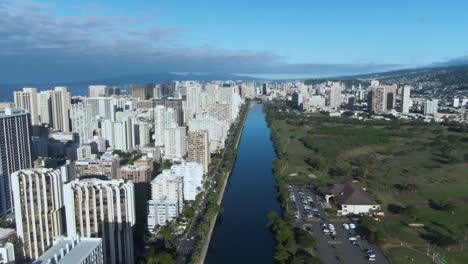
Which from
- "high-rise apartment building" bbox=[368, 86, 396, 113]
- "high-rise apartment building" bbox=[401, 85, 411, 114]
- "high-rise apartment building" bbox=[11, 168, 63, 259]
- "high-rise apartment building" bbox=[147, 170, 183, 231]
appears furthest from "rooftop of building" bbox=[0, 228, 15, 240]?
"high-rise apartment building" bbox=[401, 85, 411, 114]

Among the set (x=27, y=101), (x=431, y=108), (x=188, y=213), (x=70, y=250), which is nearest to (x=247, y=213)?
(x=188, y=213)

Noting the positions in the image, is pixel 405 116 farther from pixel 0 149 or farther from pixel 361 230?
pixel 0 149

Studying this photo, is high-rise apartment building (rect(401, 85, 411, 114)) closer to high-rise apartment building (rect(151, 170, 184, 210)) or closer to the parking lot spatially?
the parking lot

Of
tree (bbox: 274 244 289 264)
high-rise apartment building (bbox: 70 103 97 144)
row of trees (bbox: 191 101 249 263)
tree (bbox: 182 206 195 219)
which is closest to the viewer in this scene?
tree (bbox: 274 244 289 264)

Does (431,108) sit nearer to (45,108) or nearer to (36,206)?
(45,108)

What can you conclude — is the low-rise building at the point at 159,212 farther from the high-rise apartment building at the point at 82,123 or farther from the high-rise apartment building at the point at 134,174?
the high-rise apartment building at the point at 82,123

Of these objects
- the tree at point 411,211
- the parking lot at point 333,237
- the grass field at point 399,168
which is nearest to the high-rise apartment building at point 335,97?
A: the grass field at point 399,168

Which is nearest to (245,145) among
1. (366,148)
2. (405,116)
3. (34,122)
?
(366,148)
